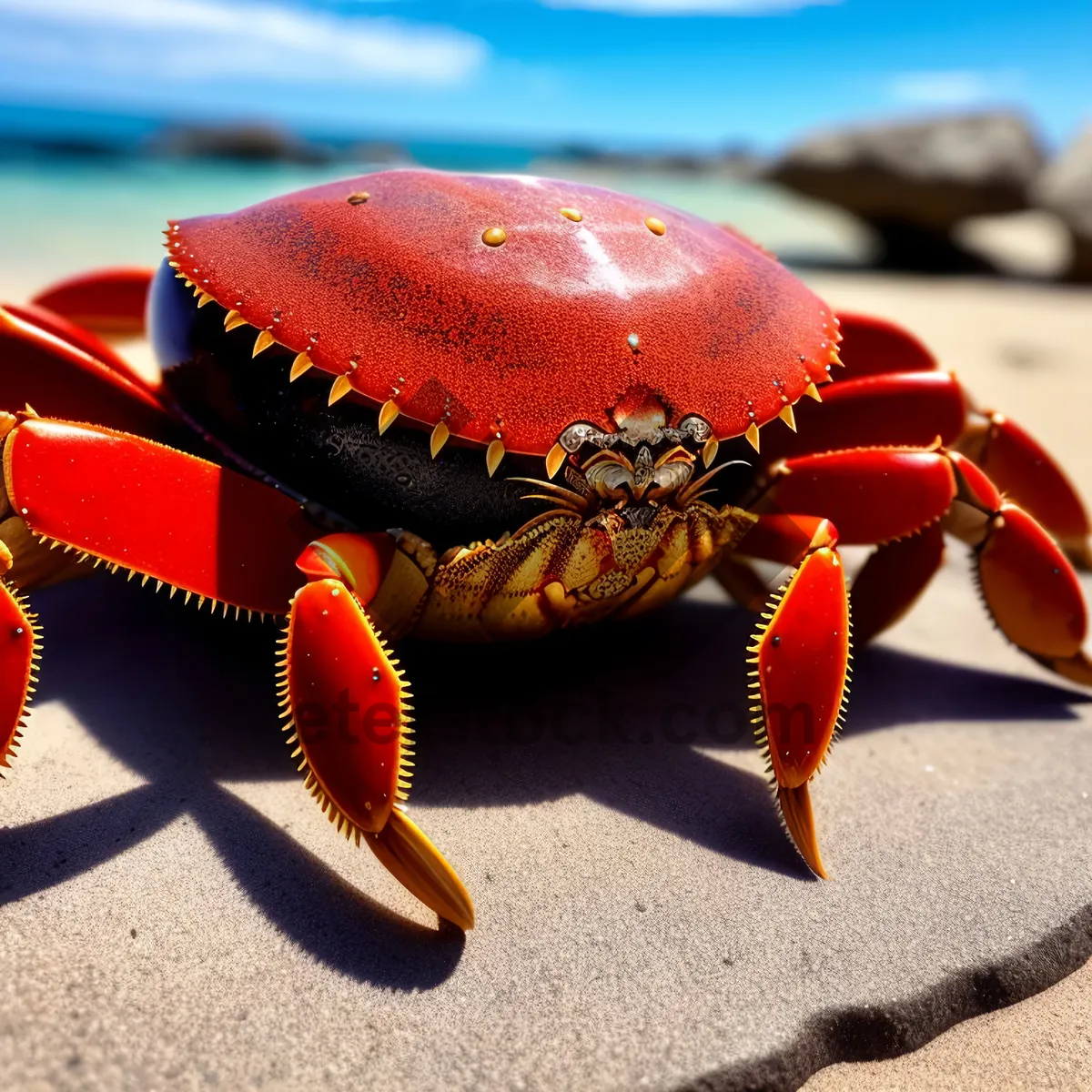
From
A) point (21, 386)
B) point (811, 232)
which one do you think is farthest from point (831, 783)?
point (811, 232)

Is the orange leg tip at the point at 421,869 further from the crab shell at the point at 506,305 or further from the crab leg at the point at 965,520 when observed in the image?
the crab leg at the point at 965,520

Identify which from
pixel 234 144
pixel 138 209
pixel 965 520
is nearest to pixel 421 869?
pixel 965 520

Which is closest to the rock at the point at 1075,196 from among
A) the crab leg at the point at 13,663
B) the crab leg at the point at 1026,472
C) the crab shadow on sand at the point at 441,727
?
the crab leg at the point at 1026,472

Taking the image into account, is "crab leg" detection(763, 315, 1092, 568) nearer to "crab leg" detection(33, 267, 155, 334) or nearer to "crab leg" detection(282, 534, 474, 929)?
"crab leg" detection(282, 534, 474, 929)

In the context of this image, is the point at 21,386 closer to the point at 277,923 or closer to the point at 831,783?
the point at 277,923

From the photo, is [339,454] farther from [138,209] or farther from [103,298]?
[138,209]
